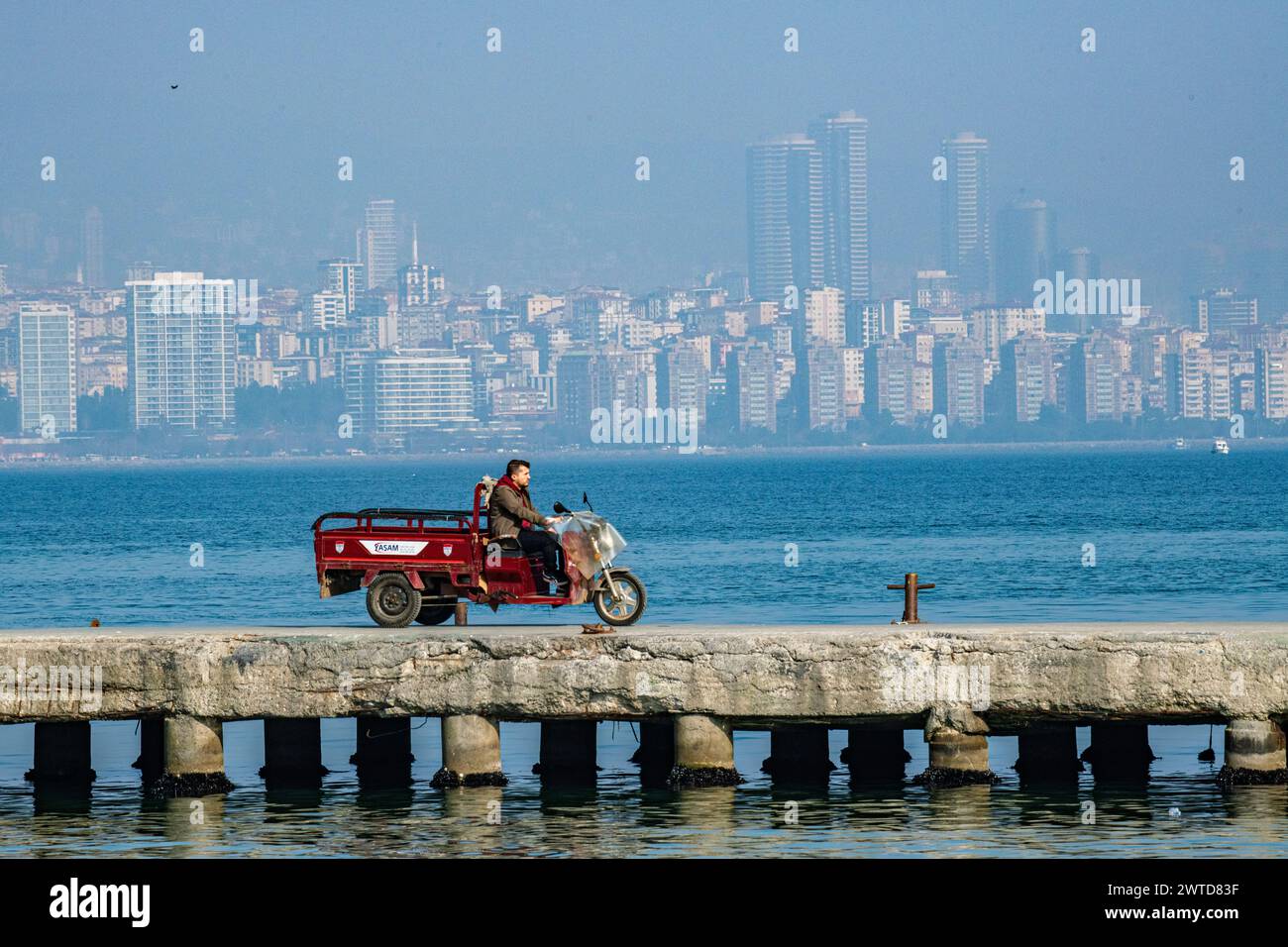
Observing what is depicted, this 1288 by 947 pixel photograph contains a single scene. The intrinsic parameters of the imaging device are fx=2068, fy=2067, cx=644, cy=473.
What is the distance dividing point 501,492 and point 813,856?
5.46 m

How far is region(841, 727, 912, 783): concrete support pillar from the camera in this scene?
2244 cm

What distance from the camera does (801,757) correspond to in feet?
74.3

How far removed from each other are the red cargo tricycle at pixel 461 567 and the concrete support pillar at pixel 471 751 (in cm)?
120

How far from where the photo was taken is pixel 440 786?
21516 mm

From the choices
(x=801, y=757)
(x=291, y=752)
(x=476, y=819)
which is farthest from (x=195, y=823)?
(x=801, y=757)

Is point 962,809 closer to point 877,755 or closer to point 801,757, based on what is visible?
point 877,755

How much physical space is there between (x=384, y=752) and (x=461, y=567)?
304 cm

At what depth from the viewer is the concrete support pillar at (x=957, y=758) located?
2028 centimetres

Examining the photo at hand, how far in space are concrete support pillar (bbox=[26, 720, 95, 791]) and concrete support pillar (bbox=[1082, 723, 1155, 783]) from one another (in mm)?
11211

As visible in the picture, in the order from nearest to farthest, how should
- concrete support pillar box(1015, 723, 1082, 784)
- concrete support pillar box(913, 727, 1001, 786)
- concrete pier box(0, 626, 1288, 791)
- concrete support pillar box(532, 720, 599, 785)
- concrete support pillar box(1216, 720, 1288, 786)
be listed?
concrete pier box(0, 626, 1288, 791), concrete support pillar box(1216, 720, 1288, 786), concrete support pillar box(913, 727, 1001, 786), concrete support pillar box(1015, 723, 1082, 784), concrete support pillar box(532, 720, 599, 785)

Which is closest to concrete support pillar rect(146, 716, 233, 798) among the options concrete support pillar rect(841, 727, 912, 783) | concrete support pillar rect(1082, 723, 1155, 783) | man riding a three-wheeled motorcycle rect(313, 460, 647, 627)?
man riding a three-wheeled motorcycle rect(313, 460, 647, 627)

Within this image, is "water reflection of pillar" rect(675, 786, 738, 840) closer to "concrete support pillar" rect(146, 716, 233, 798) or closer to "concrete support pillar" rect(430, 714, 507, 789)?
"concrete support pillar" rect(430, 714, 507, 789)
